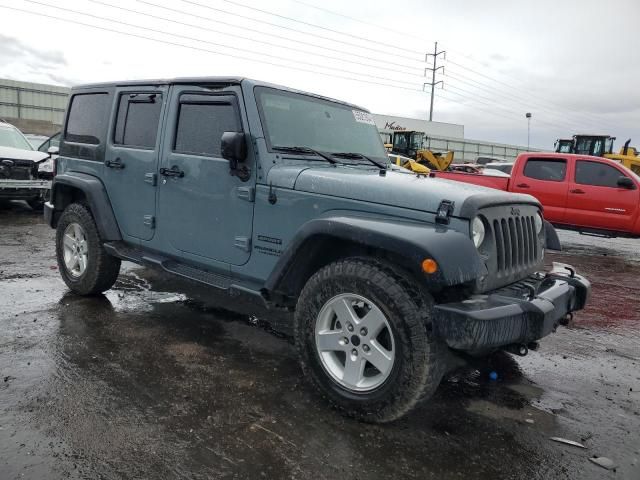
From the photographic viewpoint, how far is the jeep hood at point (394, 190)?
284cm

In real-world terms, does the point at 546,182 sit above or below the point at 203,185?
above

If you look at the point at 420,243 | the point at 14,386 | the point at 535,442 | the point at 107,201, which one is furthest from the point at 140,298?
the point at 535,442

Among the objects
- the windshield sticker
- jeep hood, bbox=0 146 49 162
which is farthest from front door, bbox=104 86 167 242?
jeep hood, bbox=0 146 49 162

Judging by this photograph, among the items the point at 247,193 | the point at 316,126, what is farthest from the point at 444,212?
the point at 316,126

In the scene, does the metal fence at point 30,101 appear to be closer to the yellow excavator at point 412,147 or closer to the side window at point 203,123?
the yellow excavator at point 412,147

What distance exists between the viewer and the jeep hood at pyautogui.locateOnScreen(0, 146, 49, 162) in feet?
33.0

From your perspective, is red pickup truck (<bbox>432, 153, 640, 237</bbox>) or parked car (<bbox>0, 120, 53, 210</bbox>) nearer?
red pickup truck (<bbox>432, 153, 640, 237</bbox>)

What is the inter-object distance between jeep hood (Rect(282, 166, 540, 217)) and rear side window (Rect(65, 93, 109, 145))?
2.39m

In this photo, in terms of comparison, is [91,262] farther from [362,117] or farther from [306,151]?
[362,117]

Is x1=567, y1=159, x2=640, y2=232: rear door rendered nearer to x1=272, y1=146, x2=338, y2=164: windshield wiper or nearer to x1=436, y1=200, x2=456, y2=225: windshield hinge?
x1=272, y1=146, x2=338, y2=164: windshield wiper

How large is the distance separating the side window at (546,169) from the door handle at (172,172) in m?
8.13

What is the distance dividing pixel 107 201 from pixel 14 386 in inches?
78.5

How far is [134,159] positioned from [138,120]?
0.37 m

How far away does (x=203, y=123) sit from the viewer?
390cm
